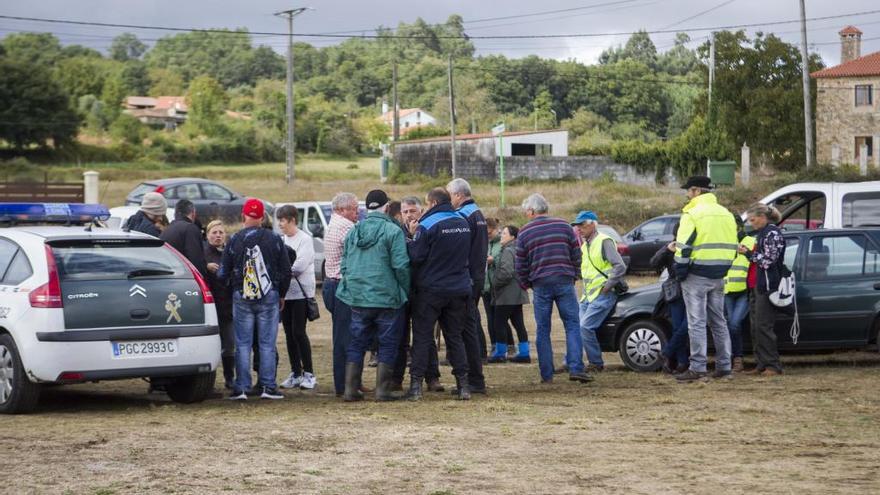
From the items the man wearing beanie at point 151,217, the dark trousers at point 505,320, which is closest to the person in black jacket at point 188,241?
the man wearing beanie at point 151,217

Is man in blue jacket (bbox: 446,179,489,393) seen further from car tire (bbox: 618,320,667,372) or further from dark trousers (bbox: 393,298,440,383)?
car tire (bbox: 618,320,667,372)

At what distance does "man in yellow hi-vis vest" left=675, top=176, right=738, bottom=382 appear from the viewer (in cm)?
1210

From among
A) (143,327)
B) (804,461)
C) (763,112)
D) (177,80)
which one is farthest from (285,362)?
(177,80)

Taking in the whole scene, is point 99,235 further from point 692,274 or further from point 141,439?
point 692,274

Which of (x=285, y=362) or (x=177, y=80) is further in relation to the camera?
(x=177, y=80)

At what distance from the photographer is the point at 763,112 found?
6269cm

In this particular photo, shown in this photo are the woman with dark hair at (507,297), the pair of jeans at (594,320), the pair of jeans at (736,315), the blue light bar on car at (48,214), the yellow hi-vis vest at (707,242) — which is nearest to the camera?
the yellow hi-vis vest at (707,242)

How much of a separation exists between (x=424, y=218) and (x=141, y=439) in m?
3.41

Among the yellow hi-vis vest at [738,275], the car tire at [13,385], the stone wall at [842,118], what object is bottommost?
the car tire at [13,385]

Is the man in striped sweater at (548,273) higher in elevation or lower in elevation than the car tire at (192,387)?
higher

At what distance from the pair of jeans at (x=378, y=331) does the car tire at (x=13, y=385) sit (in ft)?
8.70

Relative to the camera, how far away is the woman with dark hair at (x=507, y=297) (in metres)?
14.6

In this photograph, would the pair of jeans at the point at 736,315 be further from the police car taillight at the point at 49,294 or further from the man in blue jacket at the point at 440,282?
the police car taillight at the point at 49,294

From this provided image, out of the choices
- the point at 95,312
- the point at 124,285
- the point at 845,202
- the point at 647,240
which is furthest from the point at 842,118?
the point at 95,312
